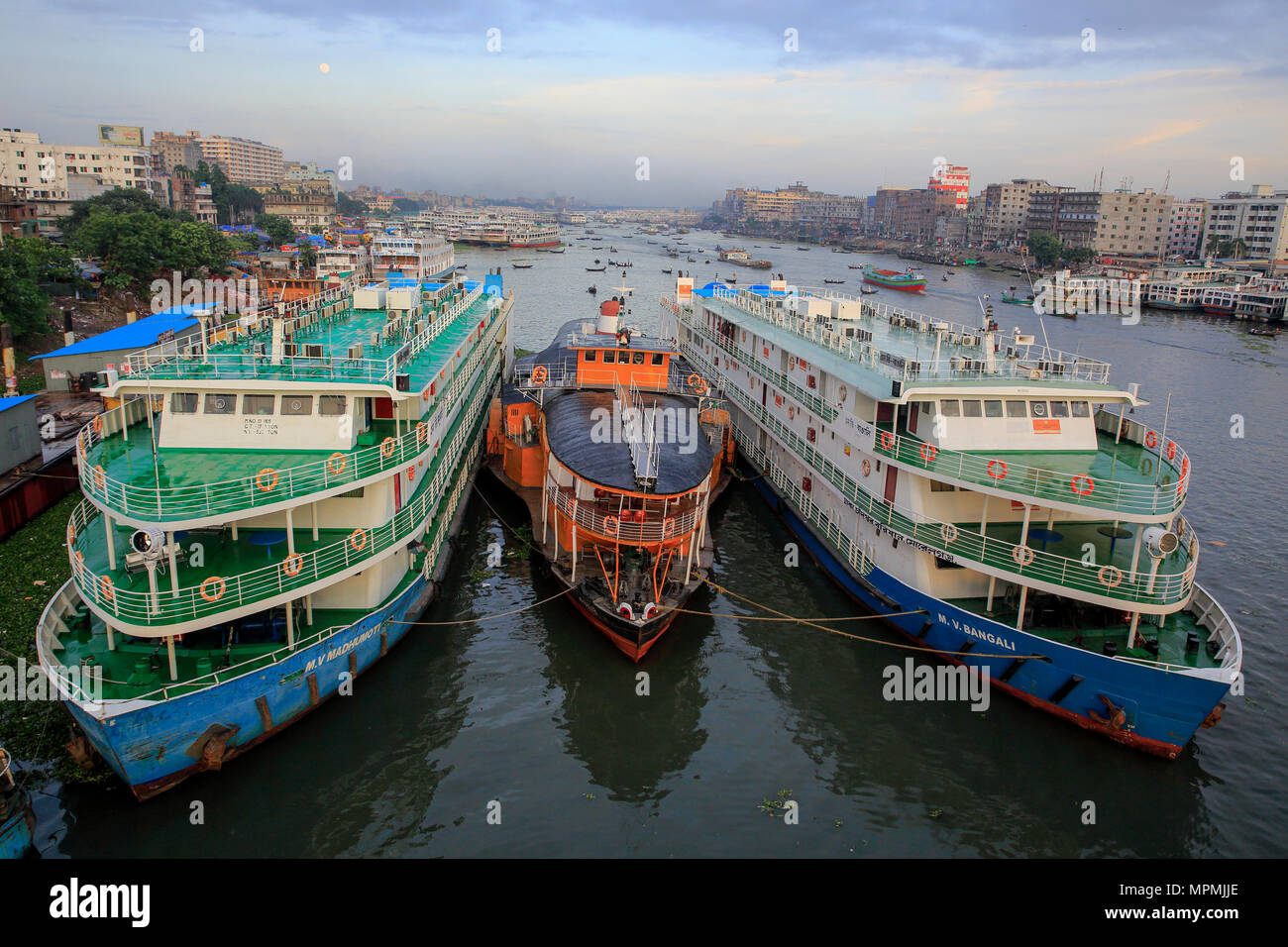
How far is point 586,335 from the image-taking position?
1271 inches

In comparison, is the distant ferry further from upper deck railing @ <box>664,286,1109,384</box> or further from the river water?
the river water

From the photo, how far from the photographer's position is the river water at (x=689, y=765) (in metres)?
15.4

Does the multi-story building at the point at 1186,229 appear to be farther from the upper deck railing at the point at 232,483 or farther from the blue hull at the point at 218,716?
the blue hull at the point at 218,716

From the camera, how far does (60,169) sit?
11144cm

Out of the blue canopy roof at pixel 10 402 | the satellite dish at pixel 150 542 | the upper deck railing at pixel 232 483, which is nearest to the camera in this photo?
the satellite dish at pixel 150 542

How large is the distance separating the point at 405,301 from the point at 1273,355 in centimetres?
8004

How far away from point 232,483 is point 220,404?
4.14 m

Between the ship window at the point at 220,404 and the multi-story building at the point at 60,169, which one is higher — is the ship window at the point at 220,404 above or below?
below

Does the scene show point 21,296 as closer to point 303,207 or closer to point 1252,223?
point 303,207

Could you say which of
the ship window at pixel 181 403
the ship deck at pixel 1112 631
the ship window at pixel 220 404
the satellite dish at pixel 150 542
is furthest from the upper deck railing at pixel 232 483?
the ship deck at pixel 1112 631

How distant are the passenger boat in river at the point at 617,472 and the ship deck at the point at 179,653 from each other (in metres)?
6.71

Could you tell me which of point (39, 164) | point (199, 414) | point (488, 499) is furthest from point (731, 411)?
point (39, 164)

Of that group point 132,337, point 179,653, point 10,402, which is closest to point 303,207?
point 132,337
